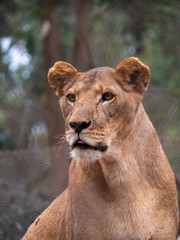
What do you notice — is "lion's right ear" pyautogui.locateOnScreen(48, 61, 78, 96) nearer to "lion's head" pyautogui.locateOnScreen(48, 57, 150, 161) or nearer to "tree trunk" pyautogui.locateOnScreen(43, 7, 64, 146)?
"lion's head" pyautogui.locateOnScreen(48, 57, 150, 161)

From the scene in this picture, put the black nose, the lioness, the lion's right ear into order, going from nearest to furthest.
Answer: the black nose
the lioness
the lion's right ear

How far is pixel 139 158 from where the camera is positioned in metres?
3.38

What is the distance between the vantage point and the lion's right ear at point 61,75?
3641mm

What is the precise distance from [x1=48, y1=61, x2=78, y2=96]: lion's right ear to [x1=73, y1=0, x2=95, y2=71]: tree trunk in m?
6.93

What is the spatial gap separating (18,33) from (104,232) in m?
7.98

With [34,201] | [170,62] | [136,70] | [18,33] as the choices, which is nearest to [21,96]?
[18,33]

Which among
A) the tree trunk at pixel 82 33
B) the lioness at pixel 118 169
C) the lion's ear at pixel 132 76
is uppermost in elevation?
the tree trunk at pixel 82 33

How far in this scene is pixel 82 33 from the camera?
35.5 feet

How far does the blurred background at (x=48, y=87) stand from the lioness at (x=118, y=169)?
2.11 meters

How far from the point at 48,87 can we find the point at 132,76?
755 centimetres

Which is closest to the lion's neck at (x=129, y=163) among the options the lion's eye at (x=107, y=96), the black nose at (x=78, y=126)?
the lion's eye at (x=107, y=96)

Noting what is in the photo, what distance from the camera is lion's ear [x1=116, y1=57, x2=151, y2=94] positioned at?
3379 millimetres

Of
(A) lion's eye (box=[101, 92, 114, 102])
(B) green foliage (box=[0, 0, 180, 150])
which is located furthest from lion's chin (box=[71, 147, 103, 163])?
(B) green foliage (box=[0, 0, 180, 150])

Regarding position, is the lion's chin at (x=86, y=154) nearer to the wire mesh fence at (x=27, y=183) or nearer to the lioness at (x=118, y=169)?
the lioness at (x=118, y=169)
